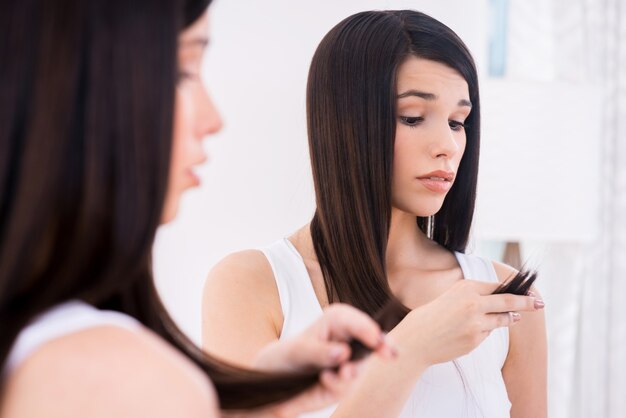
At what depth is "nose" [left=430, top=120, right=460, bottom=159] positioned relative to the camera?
4.82ft

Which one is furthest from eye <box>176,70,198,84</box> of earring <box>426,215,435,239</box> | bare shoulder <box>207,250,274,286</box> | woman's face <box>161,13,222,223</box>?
earring <box>426,215,435,239</box>

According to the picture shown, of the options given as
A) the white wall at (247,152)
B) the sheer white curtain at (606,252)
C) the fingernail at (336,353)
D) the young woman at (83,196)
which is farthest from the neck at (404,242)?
the sheer white curtain at (606,252)

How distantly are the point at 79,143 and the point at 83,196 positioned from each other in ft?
0.12

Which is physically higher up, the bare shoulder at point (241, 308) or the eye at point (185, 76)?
the eye at point (185, 76)

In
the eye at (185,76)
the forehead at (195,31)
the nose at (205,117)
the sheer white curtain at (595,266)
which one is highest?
the forehead at (195,31)

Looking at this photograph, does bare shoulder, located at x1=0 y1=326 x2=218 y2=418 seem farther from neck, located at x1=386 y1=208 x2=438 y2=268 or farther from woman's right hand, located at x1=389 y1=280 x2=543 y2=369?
neck, located at x1=386 y1=208 x2=438 y2=268

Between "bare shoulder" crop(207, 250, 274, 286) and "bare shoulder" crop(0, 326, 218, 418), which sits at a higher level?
"bare shoulder" crop(0, 326, 218, 418)

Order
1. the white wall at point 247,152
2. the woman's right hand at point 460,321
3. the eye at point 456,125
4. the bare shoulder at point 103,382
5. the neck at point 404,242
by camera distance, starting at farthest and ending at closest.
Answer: the white wall at point 247,152
the neck at point 404,242
the eye at point 456,125
the woman's right hand at point 460,321
the bare shoulder at point 103,382

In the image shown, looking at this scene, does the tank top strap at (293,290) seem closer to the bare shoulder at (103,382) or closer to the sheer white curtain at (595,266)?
the bare shoulder at (103,382)

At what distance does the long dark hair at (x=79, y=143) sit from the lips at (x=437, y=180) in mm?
940

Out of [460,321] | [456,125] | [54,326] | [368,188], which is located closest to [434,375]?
[460,321]

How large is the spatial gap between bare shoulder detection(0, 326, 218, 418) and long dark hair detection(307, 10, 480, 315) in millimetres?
973

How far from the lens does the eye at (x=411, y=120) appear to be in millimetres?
1486

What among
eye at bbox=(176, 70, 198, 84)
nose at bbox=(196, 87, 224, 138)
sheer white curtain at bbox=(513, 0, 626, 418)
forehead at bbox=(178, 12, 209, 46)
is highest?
forehead at bbox=(178, 12, 209, 46)
